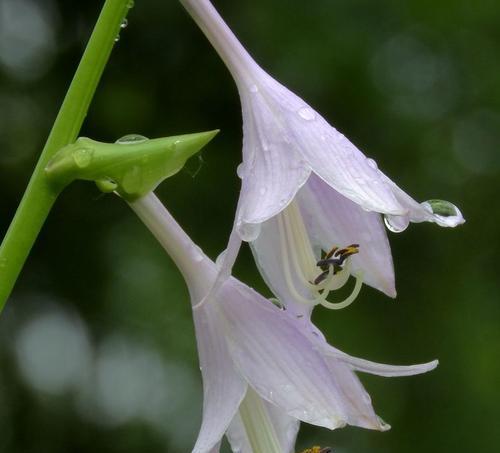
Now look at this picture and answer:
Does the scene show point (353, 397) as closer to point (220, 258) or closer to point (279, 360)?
point (279, 360)

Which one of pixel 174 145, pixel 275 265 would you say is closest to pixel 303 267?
pixel 275 265

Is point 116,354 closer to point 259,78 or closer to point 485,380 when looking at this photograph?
point 485,380

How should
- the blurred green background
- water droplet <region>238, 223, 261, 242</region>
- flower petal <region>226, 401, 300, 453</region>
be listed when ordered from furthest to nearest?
the blurred green background → flower petal <region>226, 401, 300, 453</region> → water droplet <region>238, 223, 261, 242</region>

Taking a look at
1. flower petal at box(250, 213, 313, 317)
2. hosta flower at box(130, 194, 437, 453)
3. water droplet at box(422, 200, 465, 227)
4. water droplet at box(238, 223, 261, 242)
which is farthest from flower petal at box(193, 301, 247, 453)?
water droplet at box(422, 200, 465, 227)

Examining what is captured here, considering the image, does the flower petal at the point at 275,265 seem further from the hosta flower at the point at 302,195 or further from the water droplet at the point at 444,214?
the water droplet at the point at 444,214

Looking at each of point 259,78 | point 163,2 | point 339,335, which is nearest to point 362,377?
point 339,335

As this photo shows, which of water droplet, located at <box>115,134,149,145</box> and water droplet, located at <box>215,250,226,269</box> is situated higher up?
water droplet, located at <box>115,134,149,145</box>

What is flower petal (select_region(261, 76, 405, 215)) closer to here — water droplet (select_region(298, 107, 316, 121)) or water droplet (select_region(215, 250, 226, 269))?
water droplet (select_region(298, 107, 316, 121))
